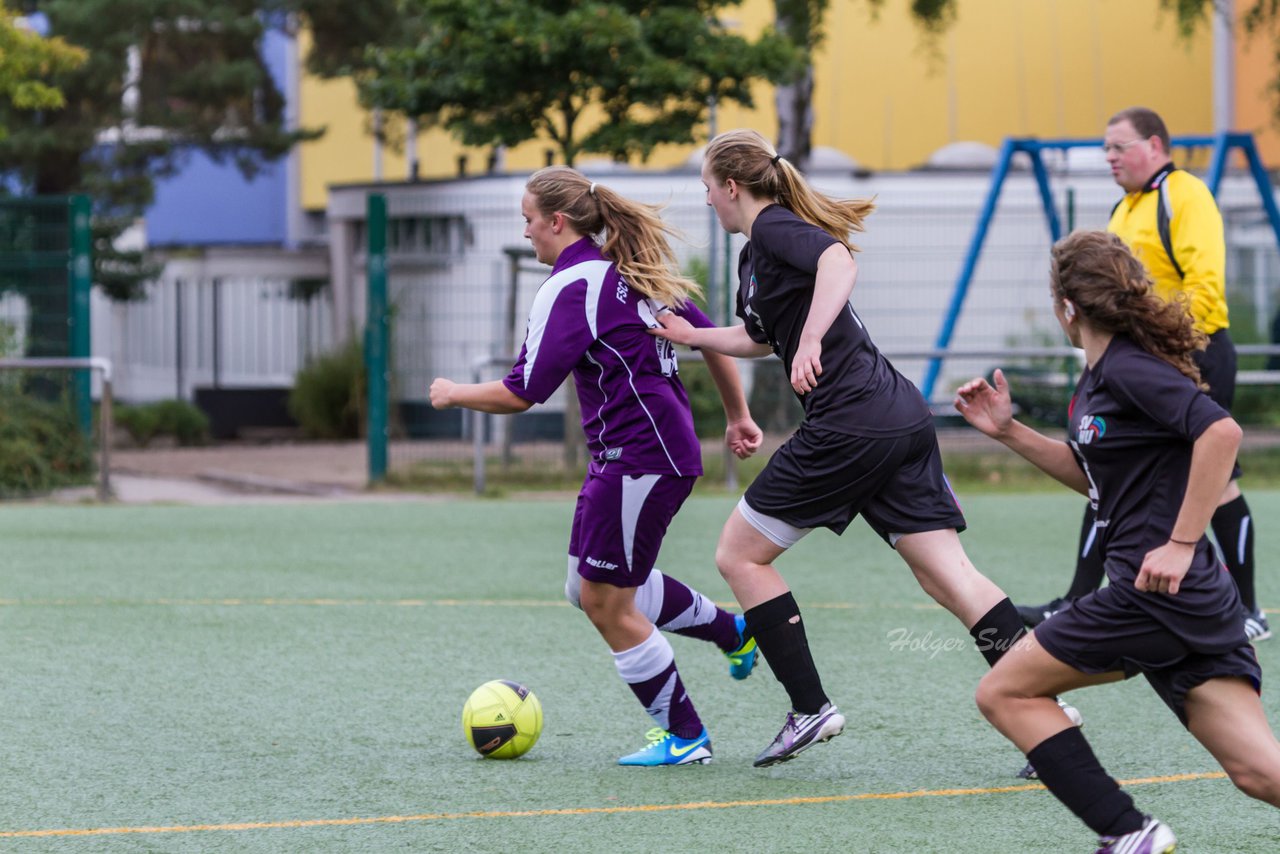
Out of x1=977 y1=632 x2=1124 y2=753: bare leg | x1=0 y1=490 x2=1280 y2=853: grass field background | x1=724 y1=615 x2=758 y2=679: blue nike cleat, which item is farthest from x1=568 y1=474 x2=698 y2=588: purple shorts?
x1=977 y1=632 x2=1124 y2=753: bare leg

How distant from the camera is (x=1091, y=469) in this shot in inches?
143

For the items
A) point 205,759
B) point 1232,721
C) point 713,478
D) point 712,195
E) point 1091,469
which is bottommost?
point 713,478

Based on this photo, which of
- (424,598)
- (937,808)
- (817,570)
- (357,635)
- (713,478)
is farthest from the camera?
(713,478)

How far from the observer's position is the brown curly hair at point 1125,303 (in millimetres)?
3543

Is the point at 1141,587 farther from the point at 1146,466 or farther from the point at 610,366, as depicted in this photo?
the point at 610,366

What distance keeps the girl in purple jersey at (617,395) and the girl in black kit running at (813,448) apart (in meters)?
0.16

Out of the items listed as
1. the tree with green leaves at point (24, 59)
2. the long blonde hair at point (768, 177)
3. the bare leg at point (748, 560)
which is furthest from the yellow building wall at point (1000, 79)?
the bare leg at point (748, 560)

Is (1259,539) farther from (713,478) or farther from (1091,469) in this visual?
(1091,469)

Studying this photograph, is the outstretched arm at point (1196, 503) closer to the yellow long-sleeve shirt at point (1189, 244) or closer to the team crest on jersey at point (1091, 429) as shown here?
the team crest on jersey at point (1091, 429)

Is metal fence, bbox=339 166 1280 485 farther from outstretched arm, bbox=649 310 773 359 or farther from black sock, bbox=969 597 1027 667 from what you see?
black sock, bbox=969 597 1027 667

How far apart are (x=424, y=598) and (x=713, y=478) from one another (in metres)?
5.39

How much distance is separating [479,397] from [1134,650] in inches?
75.3

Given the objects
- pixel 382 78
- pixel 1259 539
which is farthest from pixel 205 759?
pixel 382 78

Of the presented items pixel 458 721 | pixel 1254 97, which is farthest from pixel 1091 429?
pixel 1254 97
